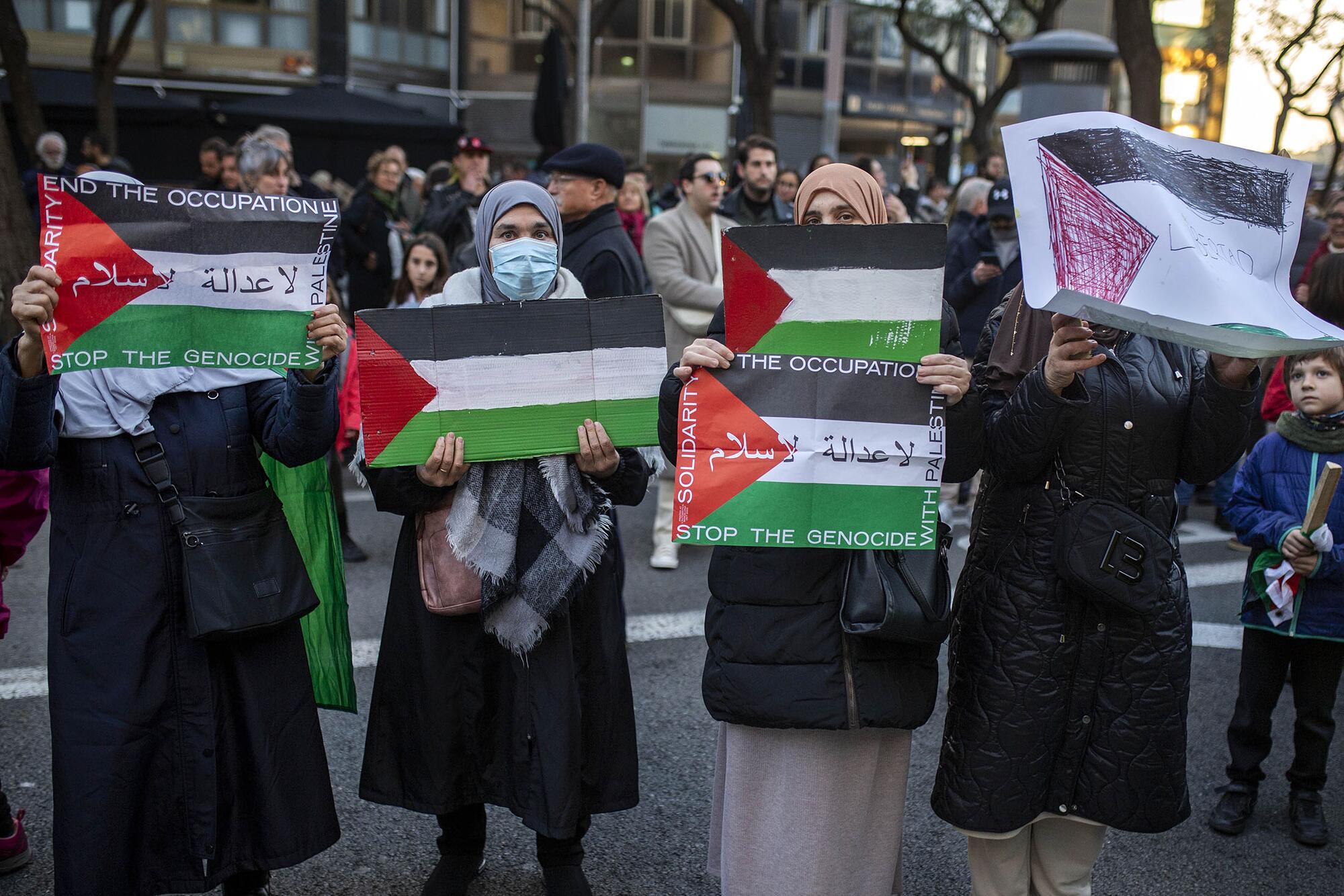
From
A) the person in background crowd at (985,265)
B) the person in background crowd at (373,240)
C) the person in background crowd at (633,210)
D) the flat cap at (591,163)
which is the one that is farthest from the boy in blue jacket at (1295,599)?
the person in background crowd at (373,240)

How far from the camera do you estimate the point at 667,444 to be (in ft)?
8.54

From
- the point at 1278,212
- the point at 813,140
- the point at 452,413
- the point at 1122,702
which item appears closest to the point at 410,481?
the point at 452,413

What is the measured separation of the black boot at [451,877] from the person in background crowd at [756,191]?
15.4ft

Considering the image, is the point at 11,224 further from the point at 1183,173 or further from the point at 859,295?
the point at 1183,173

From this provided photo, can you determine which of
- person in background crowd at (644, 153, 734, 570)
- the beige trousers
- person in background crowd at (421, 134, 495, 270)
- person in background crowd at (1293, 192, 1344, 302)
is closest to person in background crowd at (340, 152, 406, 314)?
person in background crowd at (421, 134, 495, 270)

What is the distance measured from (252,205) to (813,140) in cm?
3451

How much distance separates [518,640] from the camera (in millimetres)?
2834

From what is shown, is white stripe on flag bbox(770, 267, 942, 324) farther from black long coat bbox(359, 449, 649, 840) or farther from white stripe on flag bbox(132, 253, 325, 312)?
white stripe on flag bbox(132, 253, 325, 312)

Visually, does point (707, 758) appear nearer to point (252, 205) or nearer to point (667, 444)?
point (667, 444)

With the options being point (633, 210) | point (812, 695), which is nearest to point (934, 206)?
point (633, 210)

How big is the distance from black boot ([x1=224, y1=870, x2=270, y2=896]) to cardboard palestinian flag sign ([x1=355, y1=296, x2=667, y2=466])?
115cm

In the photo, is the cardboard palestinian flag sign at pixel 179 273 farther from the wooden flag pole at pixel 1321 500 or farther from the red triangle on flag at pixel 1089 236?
the wooden flag pole at pixel 1321 500

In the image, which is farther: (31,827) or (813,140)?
(813,140)

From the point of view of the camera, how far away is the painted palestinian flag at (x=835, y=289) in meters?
2.38
